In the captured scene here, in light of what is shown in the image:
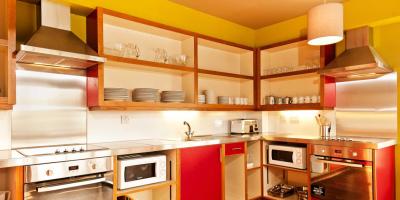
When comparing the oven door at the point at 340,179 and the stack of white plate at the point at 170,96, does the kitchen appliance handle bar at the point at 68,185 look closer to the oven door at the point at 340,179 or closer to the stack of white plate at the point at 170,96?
the stack of white plate at the point at 170,96

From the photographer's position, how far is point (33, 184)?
194cm

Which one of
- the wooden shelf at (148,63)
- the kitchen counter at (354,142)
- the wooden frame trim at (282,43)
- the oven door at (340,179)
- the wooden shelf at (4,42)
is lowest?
the oven door at (340,179)

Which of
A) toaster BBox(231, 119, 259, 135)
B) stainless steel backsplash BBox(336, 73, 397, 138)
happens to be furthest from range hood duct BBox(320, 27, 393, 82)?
toaster BBox(231, 119, 259, 135)

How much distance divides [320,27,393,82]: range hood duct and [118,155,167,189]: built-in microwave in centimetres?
216

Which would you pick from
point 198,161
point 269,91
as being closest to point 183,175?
point 198,161

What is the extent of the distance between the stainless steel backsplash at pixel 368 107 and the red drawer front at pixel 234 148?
130 cm

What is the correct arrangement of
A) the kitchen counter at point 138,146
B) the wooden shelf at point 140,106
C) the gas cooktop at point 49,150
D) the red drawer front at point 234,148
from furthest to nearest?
the red drawer front at point 234,148 → the wooden shelf at point 140,106 → the gas cooktop at point 49,150 → the kitchen counter at point 138,146

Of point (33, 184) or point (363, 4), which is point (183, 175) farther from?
point (363, 4)

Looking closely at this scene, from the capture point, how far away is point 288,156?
3410 mm

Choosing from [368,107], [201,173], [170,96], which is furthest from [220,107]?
[368,107]

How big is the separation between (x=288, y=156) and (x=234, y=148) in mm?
719

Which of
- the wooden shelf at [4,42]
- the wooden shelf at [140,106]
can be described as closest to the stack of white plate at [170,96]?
the wooden shelf at [140,106]

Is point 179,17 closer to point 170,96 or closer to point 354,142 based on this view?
point 170,96

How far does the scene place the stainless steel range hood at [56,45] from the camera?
213 cm
